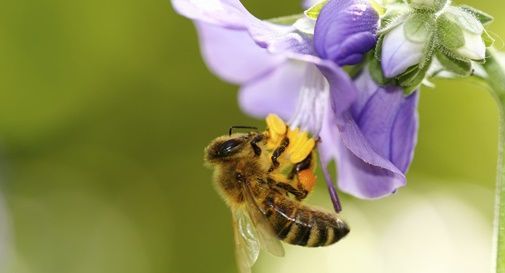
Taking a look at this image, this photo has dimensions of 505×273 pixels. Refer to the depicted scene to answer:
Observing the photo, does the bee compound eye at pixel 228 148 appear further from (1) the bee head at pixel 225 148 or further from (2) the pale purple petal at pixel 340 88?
(2) the pale purple petal at pixel 340 88

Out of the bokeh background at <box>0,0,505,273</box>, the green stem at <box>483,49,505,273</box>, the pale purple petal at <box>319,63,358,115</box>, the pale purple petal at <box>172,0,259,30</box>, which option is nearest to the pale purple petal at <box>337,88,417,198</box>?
the pale purple petal at <box>319,63,358,115</box>

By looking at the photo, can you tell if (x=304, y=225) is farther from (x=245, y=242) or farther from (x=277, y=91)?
(x=277, y=91)

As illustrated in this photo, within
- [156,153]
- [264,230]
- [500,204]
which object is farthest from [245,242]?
[156,153]

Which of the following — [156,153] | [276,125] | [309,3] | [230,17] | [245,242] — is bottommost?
[156,153]

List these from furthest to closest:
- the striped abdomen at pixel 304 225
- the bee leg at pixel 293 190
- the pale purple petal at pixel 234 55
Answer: the pale purple petal at pixel 234 55, the bee leg at pixel 293 190, the striped abdomen at pixel 304 225

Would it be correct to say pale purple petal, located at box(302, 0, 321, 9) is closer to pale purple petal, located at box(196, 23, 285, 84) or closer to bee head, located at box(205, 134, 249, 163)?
pale purple petal, located at box(196, 23, 285, 84)

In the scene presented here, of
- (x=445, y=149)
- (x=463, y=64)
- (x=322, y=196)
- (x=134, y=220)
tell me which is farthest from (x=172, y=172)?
(x=463, y=64)

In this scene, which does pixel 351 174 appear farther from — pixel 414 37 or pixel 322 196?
pixel 322 196

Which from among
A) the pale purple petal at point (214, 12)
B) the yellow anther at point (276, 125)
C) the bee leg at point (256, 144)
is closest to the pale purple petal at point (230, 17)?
the pale purple petal at point (214, 12)
